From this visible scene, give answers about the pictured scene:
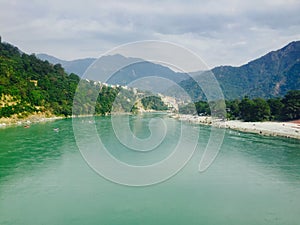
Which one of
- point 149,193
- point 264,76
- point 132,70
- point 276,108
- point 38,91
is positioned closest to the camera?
point 132,70

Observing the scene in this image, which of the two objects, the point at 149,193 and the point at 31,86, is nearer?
the point at 149,193

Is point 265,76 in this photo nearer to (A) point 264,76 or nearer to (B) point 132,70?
(A) point 264,76

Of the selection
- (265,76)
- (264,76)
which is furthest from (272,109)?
(264,76)

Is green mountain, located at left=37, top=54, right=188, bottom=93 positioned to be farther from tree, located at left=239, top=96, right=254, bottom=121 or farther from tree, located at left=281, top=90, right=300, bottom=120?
tree, located at left=239, top=96, right=254, bottom=121

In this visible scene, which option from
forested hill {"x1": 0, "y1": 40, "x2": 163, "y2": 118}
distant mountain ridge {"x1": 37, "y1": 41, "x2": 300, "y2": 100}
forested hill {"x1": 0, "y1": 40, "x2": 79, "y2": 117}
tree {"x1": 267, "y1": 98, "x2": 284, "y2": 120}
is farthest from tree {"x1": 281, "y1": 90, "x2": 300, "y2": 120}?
distant mountain ridge {"x1": 37, "y1": 41, "x2": 300, "y2": 100}

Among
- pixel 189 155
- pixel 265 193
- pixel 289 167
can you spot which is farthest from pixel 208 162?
pixel 265 193

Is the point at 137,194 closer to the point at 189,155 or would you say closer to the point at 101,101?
the point at 189,155

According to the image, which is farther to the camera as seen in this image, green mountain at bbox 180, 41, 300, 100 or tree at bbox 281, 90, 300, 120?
green mountain at bbox 180, 41, 300, 100
